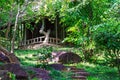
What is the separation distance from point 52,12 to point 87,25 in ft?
17.8

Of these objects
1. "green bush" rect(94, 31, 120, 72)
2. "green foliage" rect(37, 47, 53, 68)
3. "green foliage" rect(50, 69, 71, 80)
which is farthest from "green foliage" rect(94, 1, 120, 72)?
"green foliage" rect(37, 47, 53, 68)

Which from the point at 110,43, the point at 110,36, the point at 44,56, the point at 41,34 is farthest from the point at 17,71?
the point at 41,34

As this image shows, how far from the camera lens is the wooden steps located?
1212 centimetres

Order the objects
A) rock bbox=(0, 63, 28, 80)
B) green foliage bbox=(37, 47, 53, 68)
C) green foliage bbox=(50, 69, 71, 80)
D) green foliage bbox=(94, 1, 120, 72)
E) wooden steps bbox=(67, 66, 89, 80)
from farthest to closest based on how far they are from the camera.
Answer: green foliage bbox=(37, 47, 53, 68) < wooden steps bbox=(67, 66, 89, 80) < green foliage bbox=(94, 1, 120, 72) < green foliage bbox=(50, 69, 71, 80) < rock bbox=(0, 63, 28, 80)

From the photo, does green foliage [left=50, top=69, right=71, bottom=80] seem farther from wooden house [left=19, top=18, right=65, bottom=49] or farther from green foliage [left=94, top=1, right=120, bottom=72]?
wooden house [left=19, top=18, right=65, bottom=49]

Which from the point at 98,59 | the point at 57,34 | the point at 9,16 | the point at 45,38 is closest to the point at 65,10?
the point at 98,59

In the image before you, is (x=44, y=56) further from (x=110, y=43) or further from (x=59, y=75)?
(x=110, y=43)

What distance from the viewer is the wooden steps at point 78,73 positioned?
1212cm

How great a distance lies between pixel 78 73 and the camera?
12.8 meters

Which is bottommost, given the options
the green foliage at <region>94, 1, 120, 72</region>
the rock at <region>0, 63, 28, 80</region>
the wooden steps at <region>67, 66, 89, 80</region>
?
the wooden steps at <region>67, 66, 89, 80</region>

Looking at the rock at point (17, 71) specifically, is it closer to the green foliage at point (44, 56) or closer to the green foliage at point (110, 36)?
the green foliage at point (110, 36)

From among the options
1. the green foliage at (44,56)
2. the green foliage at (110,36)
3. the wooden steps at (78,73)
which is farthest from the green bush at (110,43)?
the green foliage at (44,56)

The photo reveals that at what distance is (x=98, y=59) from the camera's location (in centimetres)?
1709

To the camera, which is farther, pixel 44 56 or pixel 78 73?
pixel 44 56
